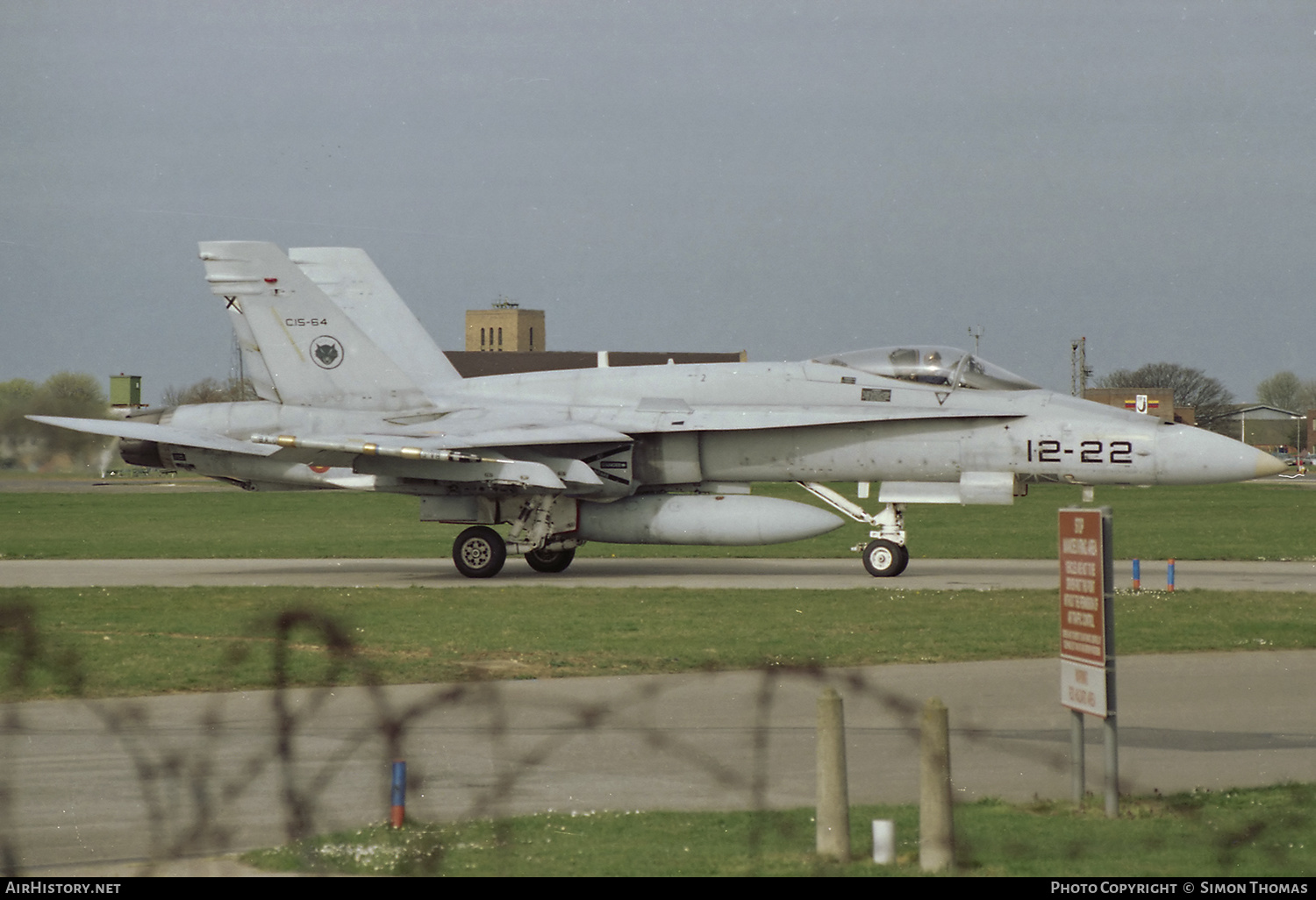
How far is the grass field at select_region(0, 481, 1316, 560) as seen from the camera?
27.1m

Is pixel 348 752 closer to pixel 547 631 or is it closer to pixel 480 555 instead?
pixel 547 631

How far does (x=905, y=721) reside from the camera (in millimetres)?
9844

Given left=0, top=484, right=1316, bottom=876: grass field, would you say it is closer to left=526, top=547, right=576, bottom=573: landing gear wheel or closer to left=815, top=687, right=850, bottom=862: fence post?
left=815, top=687, right=850, bottom=862: fence post

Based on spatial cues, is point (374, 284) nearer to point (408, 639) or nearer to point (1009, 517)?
point (408, 639)

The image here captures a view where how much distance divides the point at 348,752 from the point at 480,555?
12448 mm

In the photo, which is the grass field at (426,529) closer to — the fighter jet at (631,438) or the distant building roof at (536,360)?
the fighter jet at (631,438)

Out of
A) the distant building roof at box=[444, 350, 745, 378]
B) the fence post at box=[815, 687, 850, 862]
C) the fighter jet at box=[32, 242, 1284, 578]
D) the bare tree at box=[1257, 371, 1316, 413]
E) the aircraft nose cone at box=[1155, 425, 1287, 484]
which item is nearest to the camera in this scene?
the fence post at box=[815, 687, 850, 862]

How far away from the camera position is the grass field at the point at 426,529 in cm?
2714

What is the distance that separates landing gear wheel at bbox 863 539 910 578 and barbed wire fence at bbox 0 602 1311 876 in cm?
885

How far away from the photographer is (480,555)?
21.3 metres

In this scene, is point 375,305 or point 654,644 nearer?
point 654,644

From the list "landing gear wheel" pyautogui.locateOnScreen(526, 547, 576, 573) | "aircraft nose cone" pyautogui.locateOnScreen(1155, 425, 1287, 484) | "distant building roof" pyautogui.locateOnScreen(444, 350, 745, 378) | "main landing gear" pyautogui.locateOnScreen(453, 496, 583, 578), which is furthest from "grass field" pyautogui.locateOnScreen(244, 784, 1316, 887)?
"distant building roof" pyautogui.locateOnScreen(444, 350, 745, 378)

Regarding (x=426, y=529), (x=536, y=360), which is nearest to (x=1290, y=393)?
(x=536, y=360)
